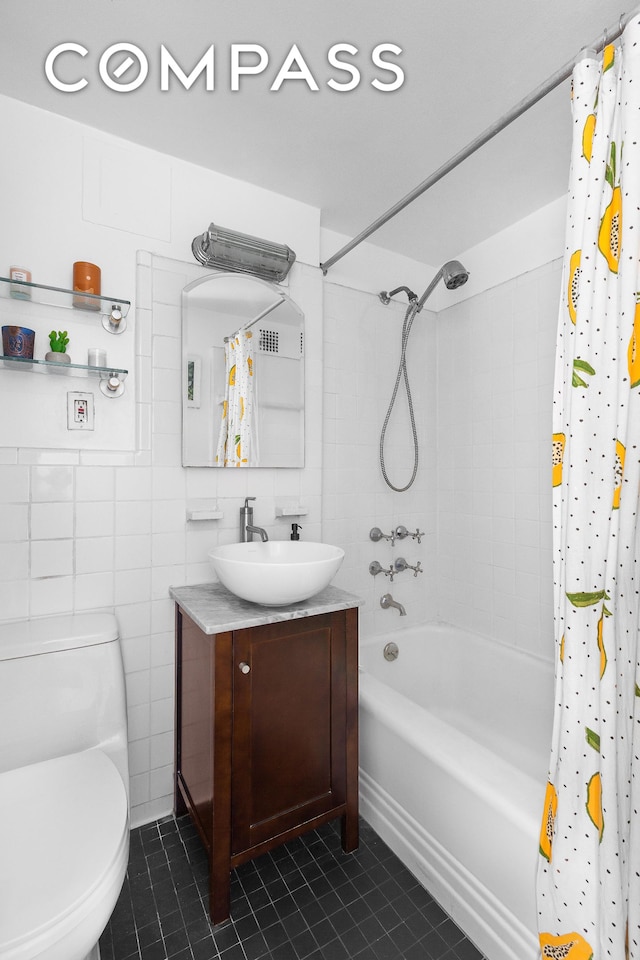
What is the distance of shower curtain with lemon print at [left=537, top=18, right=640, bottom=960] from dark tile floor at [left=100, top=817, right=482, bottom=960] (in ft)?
1.37

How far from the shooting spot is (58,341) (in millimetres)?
1447

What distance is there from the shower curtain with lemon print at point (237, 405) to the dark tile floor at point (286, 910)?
1336 mm

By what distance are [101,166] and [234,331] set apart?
2.23 ft

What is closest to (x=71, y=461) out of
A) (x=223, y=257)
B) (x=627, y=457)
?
(x=223, y=257)

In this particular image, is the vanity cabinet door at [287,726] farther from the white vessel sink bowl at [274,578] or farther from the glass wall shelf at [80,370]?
the glass wall shelf at [80,370]

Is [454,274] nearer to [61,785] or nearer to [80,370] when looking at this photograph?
[80,370]

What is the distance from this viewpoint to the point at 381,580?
7.61ft

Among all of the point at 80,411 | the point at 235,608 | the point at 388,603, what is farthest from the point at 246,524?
the point at 388,603

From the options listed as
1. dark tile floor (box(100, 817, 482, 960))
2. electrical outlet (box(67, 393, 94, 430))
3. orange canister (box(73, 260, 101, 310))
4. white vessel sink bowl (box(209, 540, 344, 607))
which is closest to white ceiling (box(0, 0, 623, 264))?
orange canister (box(73, 260, 101, 310))

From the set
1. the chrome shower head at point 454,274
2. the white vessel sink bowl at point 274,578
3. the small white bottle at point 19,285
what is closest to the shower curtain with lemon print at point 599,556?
the white vessel sink bowl at point 274,578

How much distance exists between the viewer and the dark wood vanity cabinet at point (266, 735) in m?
1.29

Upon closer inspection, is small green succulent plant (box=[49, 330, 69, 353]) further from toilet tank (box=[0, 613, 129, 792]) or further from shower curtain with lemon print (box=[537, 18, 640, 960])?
shower curtain with lemon print (box=[537, 18, 640, 960])

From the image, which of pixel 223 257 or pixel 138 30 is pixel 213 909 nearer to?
pixel 223 257

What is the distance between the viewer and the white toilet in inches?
31.8
